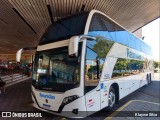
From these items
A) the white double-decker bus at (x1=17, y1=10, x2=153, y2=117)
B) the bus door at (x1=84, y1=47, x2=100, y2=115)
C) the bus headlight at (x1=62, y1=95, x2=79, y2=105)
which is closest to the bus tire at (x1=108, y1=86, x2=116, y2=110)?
the white double-decker bus at (x1=17, y1=10, x2=153, y2=117)

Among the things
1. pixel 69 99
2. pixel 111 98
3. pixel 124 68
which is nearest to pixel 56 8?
pixel 124 68

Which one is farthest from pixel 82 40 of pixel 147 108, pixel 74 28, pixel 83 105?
pixel 147 108

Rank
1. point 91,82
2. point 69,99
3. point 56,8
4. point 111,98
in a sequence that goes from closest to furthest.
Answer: point 69,99
point 91,82
point 111,98
point 56,8

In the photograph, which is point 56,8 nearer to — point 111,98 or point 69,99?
point 111,98

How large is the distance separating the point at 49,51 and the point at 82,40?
1233mm

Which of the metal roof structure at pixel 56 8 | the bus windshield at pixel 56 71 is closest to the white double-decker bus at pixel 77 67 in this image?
the bus windshield at pixel 56 71

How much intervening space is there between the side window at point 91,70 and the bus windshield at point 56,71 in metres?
0.31

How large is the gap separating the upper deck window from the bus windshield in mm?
466

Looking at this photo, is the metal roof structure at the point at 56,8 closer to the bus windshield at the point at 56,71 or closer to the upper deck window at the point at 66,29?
the upper deck window at the point at 66,29

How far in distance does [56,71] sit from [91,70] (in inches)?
40.0

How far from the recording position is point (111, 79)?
6.55 meters

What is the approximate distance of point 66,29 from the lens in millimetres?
5777

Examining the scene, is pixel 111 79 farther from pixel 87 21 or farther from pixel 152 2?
pixel 152 2

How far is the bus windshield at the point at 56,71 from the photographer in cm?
495
